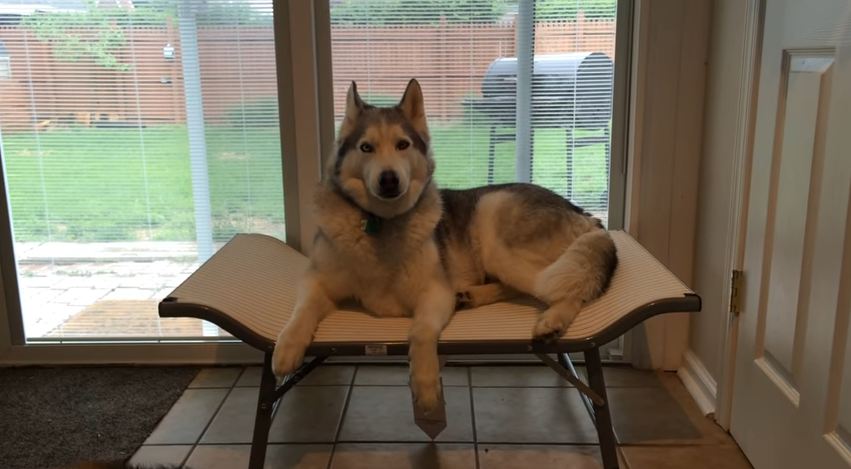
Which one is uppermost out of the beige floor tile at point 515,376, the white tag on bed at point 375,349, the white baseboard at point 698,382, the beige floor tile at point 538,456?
the white tag on bed at point 375,349

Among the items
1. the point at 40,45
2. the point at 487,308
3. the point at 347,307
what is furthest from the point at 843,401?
the point at 40,45

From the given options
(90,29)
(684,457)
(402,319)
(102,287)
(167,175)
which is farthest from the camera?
(102,287)

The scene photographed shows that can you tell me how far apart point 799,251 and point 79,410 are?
7.77 feet

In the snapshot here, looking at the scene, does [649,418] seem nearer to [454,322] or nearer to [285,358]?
[454,322]

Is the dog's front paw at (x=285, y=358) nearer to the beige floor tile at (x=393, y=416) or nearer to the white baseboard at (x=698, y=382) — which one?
the beige floor tile at (x=393, y=416)

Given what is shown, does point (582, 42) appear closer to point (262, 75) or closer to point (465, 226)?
point (465, 226)

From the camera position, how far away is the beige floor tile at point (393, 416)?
2.34 metres

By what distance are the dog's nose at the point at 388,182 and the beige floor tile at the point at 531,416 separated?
3.08ft

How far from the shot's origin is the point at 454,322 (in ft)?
6.48

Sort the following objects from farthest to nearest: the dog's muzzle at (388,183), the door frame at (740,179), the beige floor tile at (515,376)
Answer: the beige floor tile at (515,376), the door frame at (740,179), the dog's muzzle at (388,183)

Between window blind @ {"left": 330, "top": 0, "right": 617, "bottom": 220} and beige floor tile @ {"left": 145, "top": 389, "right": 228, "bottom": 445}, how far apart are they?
116cm

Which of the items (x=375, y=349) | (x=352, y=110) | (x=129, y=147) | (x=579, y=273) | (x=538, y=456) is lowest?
(x=538, y=456)

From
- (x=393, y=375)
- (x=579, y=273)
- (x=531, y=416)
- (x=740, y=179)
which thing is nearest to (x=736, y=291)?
(x=740, y=179)

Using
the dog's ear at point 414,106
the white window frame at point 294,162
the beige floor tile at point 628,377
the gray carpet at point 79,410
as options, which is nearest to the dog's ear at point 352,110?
the dog's ear at point 414,106
